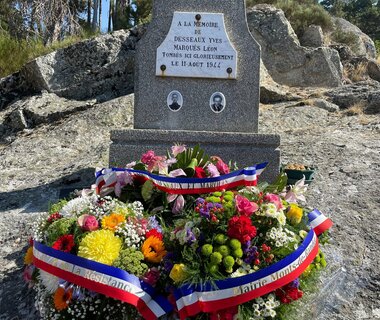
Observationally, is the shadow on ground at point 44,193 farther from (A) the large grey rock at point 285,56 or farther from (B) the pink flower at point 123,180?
(A) the large grey rock at point 285,56

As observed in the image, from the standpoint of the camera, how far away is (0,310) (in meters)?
2.71

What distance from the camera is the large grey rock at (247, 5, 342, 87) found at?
8477 mm

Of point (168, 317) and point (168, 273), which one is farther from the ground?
point (168, 273)

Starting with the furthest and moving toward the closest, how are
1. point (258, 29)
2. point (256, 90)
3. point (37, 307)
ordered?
point (258, 29), point (256, 90), point (37, 307)

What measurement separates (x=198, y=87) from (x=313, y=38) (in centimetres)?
674

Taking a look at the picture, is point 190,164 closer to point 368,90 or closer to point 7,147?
point 7,147

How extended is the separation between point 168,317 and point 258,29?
23.8 ft

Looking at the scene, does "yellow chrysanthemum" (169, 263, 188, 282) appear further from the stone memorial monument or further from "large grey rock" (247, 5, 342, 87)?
"large grey rock" (247, 5, 342, 87)

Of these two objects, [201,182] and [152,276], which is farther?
[201,182]

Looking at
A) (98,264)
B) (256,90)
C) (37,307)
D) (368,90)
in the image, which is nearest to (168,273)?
(98,264)

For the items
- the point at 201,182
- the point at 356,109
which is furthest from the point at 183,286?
the point at 356,109

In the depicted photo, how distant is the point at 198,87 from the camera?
4.20 metres

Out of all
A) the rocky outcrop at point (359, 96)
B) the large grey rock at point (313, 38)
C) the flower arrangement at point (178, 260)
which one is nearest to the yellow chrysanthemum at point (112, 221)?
the flower arrangement at point (178, 260)

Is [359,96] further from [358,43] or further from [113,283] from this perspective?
[113,283]
